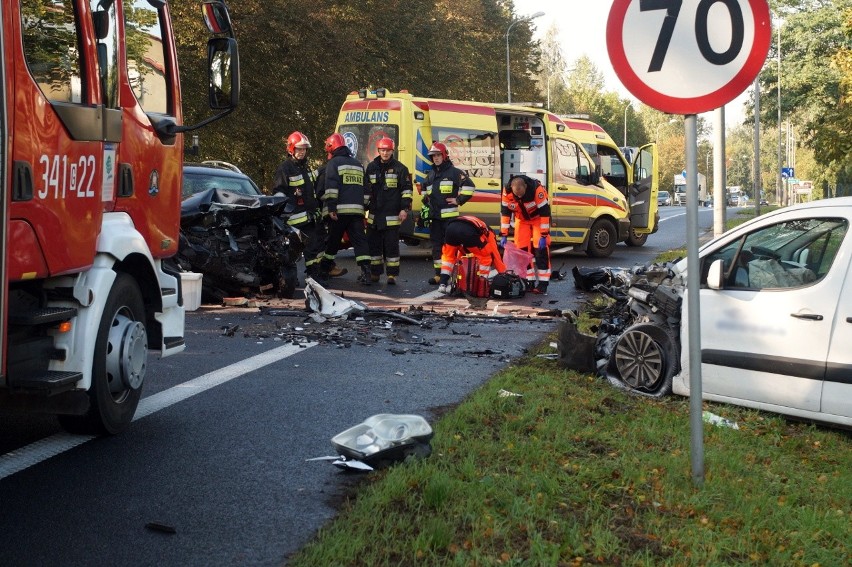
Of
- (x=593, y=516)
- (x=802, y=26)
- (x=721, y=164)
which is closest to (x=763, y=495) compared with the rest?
(x=593, y=516)

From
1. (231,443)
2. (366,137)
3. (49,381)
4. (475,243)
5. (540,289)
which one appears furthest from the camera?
(366,137)

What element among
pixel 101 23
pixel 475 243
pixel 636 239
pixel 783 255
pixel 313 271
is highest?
pixel 101 23

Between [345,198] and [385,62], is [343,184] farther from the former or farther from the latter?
[385,62]

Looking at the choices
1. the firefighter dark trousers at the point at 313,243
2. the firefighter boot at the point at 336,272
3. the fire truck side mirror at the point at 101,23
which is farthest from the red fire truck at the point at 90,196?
the firefighter boot at the point at 336,272

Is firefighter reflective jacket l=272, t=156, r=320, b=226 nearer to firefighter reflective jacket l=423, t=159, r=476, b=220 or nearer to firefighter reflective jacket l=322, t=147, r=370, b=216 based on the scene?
firefighter reflective jacket l=322, t=147, r=370, b=216

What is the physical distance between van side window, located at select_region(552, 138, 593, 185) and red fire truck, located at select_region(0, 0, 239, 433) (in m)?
13.5

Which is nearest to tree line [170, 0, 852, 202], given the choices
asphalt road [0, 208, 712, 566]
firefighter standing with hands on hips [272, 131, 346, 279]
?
firefighter standing with hands on hips [272, 131, 346, 279]

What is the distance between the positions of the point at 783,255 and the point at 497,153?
39.7 ft

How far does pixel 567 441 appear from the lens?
5.51m

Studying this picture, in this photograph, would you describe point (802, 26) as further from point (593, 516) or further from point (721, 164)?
point (593, 516)

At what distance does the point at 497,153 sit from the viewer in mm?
18297

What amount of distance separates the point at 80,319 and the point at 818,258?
407 cm

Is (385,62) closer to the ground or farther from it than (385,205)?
farther from it

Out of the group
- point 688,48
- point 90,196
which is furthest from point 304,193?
point 688,48
